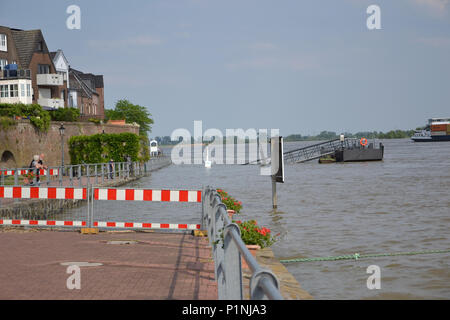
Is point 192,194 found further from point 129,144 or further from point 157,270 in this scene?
point 129,144

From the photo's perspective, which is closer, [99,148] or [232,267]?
[232,267]

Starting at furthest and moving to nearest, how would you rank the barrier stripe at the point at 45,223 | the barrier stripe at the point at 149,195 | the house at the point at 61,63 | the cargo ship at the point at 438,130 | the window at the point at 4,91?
1. the cargo ship at the point at 438,130
2. the house at the point at 61,63
3. the window at the point at 4,91
4. the barrier stripe at the point at 45,223
5. the barrier stripe at the point at 149,195

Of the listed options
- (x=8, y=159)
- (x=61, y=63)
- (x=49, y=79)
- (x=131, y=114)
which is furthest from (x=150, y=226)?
(x=131, y=114)

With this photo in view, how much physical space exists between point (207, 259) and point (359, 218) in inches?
475

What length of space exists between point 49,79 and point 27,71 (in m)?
5.38

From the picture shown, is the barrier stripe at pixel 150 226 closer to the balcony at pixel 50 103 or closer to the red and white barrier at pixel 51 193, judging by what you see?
the red and white barrier at pixel 51 193

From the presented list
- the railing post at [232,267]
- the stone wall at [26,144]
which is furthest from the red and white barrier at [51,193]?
the stone wall at [26,144]

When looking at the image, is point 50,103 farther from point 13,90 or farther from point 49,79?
point 13,90

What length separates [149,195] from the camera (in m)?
12.4

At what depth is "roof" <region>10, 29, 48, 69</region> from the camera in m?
61.3

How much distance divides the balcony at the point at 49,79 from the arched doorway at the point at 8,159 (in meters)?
25.6

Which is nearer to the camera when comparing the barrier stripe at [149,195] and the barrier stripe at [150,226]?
the barrier stripe at [149,195]

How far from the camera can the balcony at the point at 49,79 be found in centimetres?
6303
